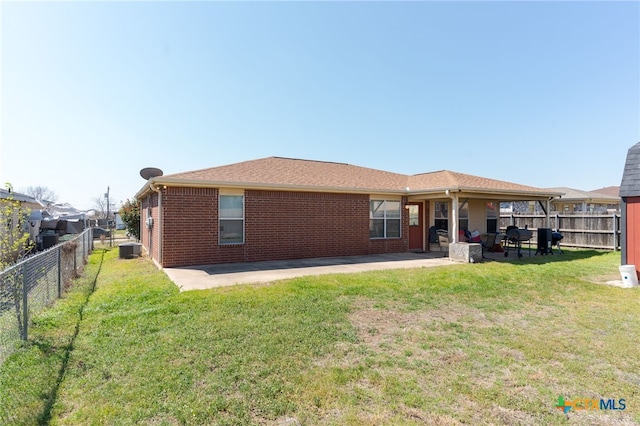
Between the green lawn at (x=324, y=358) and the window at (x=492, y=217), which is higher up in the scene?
the window at (x=492, y=217)

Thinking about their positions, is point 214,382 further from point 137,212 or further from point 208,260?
point 137,212

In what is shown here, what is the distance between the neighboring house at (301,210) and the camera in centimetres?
995

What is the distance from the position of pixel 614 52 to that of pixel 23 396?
654 inches

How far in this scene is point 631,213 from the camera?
8.45m

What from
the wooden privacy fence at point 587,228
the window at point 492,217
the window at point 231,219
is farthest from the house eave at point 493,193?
the window at point 231,219

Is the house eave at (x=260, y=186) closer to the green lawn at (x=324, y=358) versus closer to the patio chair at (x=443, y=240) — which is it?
the patio chair at (x=443, y=240)

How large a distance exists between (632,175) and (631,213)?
3.47 feet

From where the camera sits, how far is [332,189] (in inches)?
465

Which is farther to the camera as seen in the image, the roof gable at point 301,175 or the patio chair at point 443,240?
the patio chair at point 443,240

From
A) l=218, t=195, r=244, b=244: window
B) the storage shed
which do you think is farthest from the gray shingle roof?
l=218, t=195, r=244, b=244: window

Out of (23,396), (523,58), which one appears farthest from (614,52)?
(23,396)

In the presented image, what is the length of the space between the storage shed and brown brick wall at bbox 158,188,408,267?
6921 mm

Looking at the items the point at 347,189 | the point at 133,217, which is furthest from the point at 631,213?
the point at 133,217

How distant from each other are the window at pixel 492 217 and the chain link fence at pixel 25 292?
16126 millimetres
